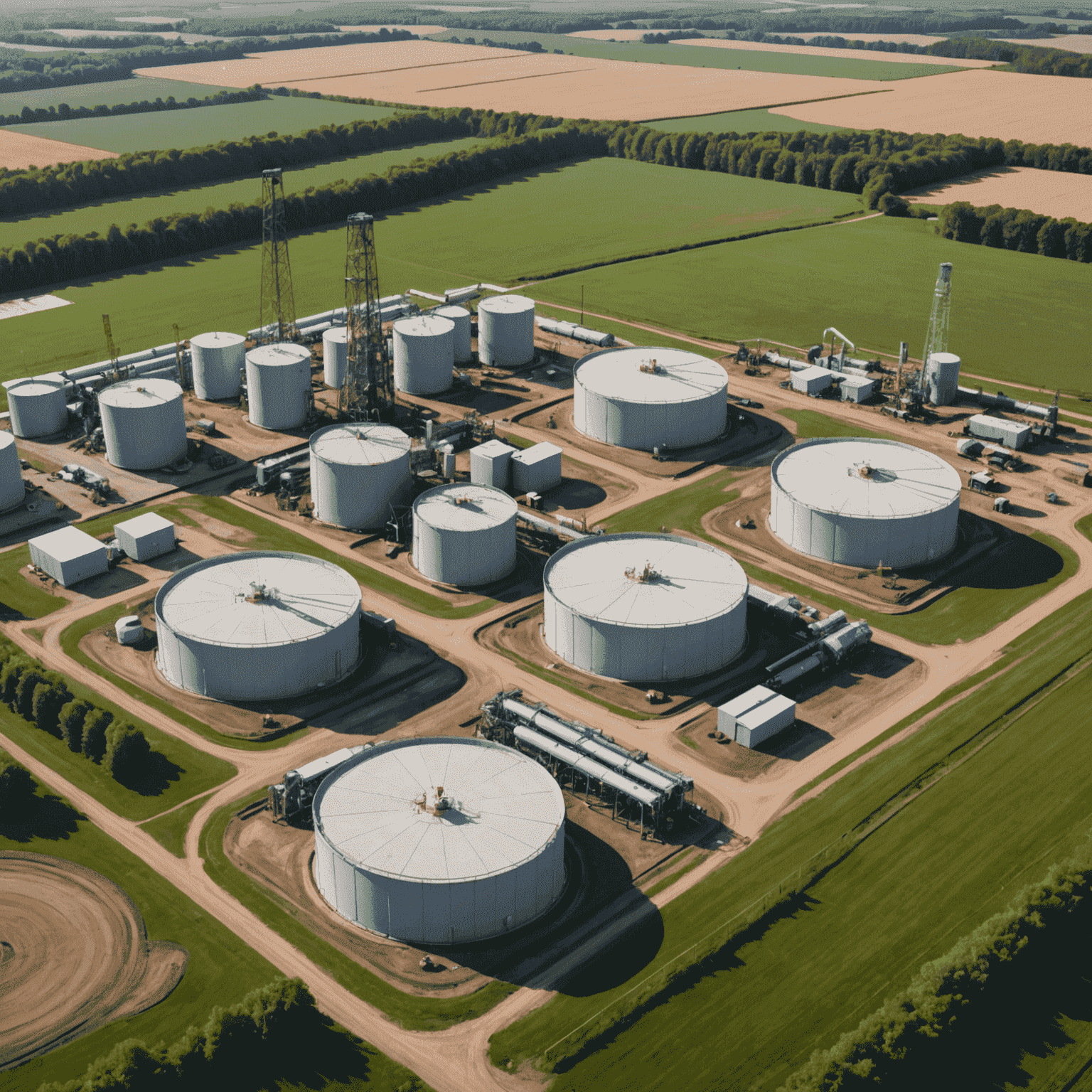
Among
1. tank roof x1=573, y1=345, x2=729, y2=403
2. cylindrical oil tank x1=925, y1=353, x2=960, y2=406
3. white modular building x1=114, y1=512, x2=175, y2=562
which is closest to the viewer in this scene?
white modular building x1=114, y1=512, x2=175, y2=562

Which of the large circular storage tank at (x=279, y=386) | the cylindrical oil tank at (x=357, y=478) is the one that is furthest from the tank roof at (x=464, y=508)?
the large circular storage tank at (x=279, y=386)

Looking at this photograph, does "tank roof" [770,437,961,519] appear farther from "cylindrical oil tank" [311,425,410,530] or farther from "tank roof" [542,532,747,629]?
"cylindrical oil tank" [311,425,410,530]

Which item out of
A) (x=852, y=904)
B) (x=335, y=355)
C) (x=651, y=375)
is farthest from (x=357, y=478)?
(x=852, y=904)

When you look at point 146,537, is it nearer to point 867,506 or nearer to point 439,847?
point 439,847

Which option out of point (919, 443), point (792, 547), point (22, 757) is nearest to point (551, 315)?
point (919, 443)

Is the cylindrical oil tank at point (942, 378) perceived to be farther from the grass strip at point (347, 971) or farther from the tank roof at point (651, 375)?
the grass strip at point (347, 971)

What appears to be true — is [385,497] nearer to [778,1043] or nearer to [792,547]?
[792,547]

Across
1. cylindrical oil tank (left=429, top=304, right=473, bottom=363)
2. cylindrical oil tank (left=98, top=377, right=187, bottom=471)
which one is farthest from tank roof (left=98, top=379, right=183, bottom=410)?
cylindrical oil tank (left=429, top=304, right=473, bottom=363)
